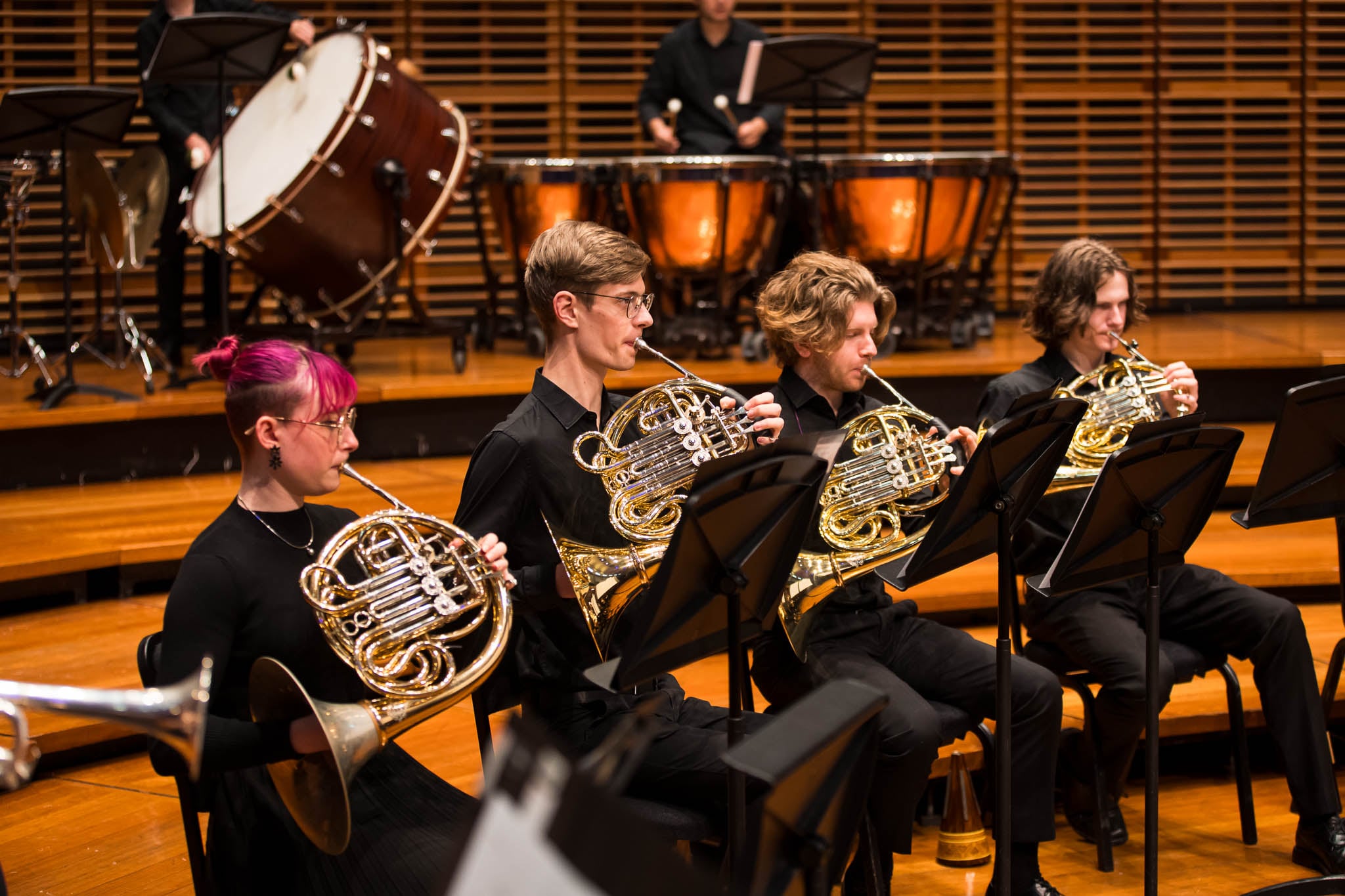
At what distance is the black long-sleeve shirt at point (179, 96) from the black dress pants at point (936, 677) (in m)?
3.58

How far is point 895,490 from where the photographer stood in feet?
8.64

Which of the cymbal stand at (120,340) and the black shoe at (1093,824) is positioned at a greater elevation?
the cymbal stand at (120,340)

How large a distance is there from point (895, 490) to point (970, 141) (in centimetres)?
528

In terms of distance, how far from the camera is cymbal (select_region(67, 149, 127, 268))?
17.8 feet

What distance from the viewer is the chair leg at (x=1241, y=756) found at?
3303 millimetres

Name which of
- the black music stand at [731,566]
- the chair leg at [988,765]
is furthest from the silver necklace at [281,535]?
the chair leg at [988,765]

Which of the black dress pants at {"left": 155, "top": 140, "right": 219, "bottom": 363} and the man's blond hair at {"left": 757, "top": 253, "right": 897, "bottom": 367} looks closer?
the man's blond hair at {"left": 757, "top": 253, "right": 897, "bottom": 367}

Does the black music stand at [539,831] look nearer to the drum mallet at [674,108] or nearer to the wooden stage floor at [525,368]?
the wooden stage floor at [525,368]

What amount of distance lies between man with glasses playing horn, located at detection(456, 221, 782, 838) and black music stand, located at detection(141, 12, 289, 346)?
8.09ft

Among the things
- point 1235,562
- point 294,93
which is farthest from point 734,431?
point 294,93

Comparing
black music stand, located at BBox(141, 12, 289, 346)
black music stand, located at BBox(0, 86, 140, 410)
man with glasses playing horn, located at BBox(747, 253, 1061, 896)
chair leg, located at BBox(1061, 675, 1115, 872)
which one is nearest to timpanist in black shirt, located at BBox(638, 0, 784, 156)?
black music stand, located at BBox(141, 12, 289, 346)

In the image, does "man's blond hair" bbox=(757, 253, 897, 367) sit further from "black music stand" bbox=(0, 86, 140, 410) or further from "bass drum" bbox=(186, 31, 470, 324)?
"black music stand" bbox=(0, 86, 140, 410)

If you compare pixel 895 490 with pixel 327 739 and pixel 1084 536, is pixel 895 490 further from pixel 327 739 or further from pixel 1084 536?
pixel 327 739

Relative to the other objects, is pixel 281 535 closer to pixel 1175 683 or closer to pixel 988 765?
pixel 988 765
